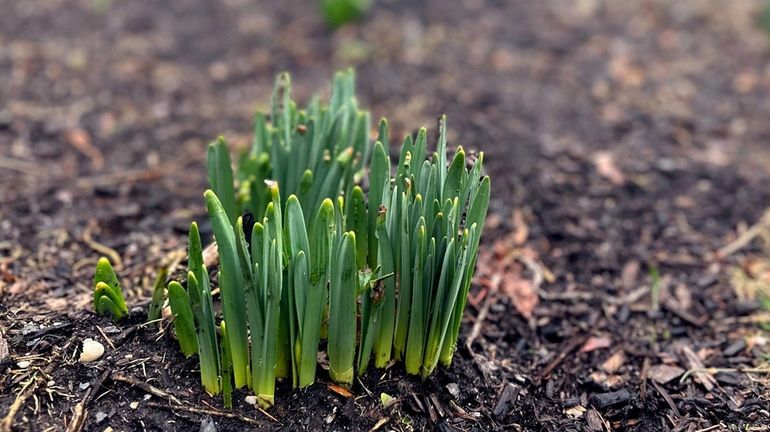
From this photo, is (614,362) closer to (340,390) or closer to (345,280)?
(340,390)

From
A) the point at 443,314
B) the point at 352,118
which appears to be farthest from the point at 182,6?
the point at 443,314

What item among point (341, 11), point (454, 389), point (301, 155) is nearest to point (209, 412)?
point (454, 389)

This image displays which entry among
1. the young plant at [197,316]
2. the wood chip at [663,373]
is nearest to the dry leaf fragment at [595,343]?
the wood chip at [663,373]

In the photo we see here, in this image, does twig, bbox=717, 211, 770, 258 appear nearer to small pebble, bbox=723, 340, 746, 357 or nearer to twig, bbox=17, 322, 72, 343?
small pebble, bbox=723, 340, 746, 357

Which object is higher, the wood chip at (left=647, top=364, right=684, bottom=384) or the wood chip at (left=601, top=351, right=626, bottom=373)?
the wood chip at (left=647, top=364, right=684, bottom=384)

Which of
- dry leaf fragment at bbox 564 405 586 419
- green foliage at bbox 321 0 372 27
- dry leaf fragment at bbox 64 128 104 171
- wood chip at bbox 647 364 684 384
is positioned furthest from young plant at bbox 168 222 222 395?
green foliage at bbox 321 0 372 27

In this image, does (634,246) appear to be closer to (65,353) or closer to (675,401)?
(675,401)

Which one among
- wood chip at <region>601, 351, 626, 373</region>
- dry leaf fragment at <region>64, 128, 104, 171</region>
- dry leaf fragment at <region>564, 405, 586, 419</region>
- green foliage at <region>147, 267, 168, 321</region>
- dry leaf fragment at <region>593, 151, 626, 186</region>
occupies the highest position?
green foliage at <region>147, 267, 168, 321</region>
